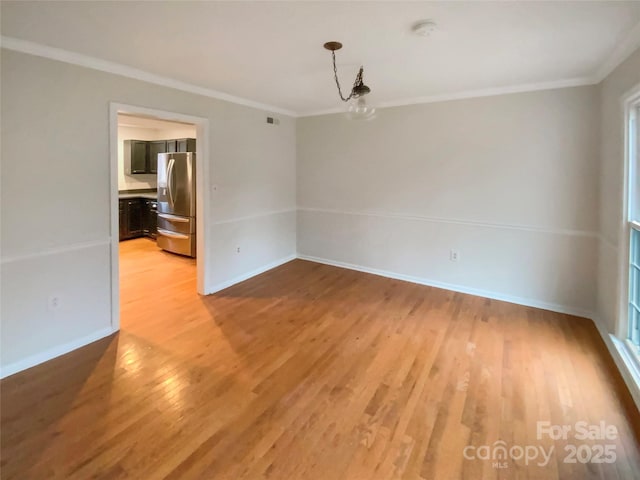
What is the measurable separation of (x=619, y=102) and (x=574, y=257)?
5.11 ft

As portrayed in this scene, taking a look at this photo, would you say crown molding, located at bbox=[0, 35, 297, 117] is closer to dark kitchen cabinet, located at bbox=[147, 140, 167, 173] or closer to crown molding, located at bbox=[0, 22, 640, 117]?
→ crown molding, located at bbox=[0, 22, 640, 117]

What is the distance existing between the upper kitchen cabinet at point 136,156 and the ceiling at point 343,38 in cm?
464

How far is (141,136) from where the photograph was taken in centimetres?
762

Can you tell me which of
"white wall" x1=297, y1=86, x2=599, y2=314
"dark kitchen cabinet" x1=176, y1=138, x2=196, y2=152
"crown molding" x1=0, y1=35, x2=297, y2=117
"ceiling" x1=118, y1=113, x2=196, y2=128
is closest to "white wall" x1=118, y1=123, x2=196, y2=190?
"ceiling" x1=118, y1=113, x2=196, y2=128

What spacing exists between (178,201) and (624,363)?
5837 millimetres

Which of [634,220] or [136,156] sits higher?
[136,156]

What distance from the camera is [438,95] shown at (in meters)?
4.04

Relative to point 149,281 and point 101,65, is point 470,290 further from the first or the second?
point 101,65

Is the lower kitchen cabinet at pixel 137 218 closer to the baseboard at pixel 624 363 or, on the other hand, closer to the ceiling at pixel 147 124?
the ceiling at pixel 147 124

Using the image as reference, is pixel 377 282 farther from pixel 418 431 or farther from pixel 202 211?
pixel 418 431

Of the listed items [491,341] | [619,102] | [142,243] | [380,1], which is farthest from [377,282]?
[142,243]

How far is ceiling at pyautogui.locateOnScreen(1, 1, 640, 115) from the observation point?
6.40ft

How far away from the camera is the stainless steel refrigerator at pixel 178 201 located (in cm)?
559

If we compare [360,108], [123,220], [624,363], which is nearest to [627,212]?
[624,363]
